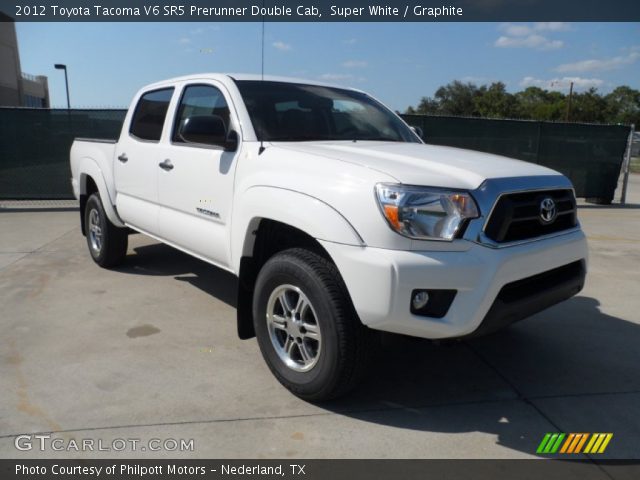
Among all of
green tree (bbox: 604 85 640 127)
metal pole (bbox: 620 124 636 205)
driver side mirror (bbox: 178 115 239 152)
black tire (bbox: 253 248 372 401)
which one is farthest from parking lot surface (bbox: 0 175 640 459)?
green tree (bbox: 604 85 640 127)

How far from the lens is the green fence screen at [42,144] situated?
34.0 ft

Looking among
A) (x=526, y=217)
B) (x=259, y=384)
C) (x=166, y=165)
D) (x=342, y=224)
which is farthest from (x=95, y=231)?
(x=526, y=217)

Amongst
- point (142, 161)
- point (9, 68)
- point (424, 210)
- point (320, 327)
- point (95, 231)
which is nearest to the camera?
point (424, 210)

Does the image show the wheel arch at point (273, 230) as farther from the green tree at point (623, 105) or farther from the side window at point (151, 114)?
the green tree at point (623, 105)

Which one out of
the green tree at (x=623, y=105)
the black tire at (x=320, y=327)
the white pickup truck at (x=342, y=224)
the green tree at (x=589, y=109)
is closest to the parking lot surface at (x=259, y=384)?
the black tire at (x=320, y=327)

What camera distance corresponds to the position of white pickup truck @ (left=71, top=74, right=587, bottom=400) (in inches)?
100.0

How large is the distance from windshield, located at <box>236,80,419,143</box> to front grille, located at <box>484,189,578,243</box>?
1414 mm

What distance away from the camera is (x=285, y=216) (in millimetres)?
2932

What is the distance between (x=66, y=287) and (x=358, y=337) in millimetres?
3633

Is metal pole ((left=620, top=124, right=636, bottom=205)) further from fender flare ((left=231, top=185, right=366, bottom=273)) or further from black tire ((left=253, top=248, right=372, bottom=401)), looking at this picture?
black tire ((left=253, top=248, right=372, bottom=401))

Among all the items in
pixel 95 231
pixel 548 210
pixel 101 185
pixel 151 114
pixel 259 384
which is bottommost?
pixel 259 384

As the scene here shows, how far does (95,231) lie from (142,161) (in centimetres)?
170

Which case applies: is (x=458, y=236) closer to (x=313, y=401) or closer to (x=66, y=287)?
(x=313, y=401)

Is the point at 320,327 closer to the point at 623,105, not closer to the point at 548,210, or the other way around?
the point at 548,210
